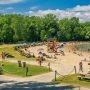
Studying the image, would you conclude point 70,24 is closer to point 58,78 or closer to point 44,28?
point 44,28

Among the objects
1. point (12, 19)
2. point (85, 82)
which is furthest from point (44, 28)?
point (85, 82)

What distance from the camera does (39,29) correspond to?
162 meters

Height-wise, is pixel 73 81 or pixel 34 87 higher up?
pixel 73 81

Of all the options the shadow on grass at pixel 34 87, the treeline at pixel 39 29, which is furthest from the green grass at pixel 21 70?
the treeline at pixel 39 29

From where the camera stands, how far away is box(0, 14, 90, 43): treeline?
488 feet

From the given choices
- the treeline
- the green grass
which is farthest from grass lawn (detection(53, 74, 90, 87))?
the treeline

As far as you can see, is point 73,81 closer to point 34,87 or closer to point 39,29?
point 34,87

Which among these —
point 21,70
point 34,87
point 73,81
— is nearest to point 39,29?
point 21,70

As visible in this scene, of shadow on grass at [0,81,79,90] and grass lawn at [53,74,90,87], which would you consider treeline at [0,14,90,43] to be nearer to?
grass lawn at [53,74,90,87]

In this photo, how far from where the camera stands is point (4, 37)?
143875 millimetres

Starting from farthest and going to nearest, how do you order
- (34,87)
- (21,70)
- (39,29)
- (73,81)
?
(39,29) < (21,70) < (73,81) < (34,87)

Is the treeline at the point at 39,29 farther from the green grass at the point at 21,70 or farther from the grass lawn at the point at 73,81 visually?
the grass lawn at the point at 73,81

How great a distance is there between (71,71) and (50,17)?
115607mm

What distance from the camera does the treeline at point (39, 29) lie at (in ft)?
488
